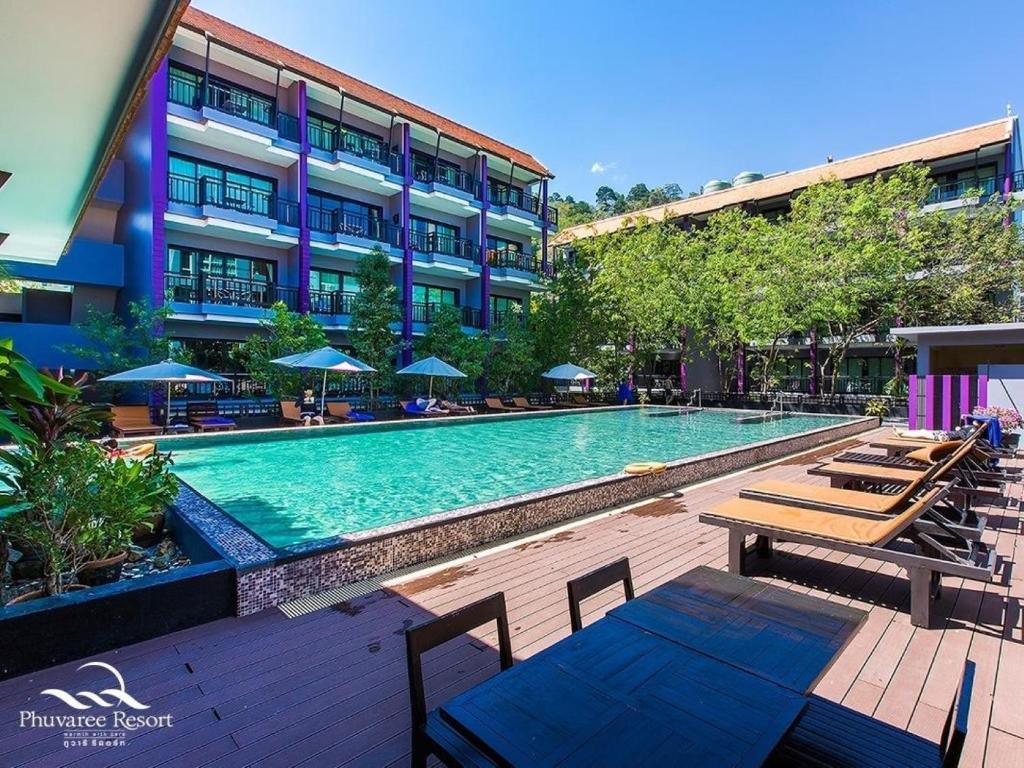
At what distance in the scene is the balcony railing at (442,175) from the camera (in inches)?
874

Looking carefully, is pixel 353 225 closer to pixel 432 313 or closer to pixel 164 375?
pixel 432 313

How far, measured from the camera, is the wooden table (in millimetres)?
1412

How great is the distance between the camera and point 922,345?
13.0m

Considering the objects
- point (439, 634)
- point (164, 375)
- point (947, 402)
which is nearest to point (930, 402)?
point (947, 402)

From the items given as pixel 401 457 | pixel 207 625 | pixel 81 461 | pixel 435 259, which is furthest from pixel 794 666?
pixel 435 259

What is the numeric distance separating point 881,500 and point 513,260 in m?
23.1

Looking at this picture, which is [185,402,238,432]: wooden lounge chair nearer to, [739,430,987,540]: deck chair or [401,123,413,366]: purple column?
[401,123,413,366]: purple column

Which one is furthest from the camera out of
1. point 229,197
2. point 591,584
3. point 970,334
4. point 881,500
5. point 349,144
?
point 349,144

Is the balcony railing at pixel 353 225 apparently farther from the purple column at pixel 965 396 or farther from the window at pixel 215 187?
the purple column at pixel 965 396

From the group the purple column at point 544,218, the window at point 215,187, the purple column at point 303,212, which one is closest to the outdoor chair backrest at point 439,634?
the purple column at point 303,212

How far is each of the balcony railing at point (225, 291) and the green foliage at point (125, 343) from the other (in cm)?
151

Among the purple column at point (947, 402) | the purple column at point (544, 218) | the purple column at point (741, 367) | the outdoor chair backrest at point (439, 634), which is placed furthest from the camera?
the purple column at point (544, 218)

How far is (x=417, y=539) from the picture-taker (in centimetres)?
437

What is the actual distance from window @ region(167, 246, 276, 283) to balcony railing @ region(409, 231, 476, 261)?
5.93m
